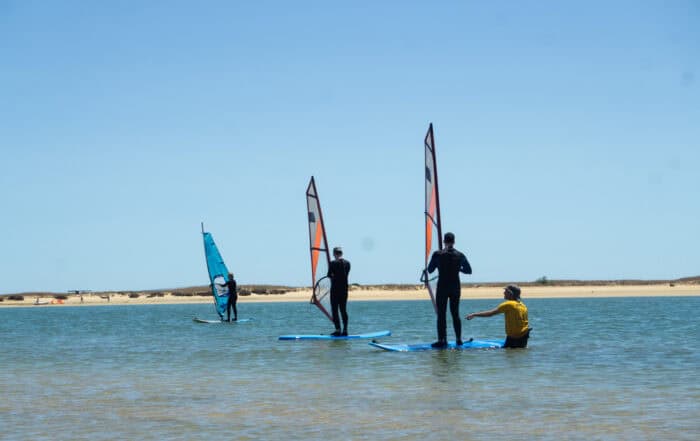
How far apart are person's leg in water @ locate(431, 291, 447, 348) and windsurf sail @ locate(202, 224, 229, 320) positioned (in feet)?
56.8

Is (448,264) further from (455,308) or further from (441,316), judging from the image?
(441,316)

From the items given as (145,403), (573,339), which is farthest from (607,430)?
(573,339)

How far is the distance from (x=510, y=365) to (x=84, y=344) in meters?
10.4

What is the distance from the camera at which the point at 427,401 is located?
875cm

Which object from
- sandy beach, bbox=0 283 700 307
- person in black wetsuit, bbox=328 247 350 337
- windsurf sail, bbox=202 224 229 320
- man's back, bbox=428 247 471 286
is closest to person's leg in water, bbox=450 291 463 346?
man's back, bbox=428 247 471 286

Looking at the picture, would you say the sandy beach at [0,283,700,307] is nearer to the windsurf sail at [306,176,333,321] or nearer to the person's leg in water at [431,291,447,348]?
Result: the windsurf sail at [306,176,333,321]

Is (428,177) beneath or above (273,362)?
above

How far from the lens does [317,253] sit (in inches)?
752

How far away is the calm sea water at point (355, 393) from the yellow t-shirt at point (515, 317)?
A: 0.37 metres

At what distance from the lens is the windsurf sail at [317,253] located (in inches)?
747

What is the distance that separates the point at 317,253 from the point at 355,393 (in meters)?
9.66

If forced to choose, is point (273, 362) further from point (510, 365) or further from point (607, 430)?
point (607, 430)

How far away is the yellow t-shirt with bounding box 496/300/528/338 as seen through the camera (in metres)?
13.6

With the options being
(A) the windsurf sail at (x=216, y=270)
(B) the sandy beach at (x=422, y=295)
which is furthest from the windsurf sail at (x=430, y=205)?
(B) the sandy beach at (x=422, y=295)
